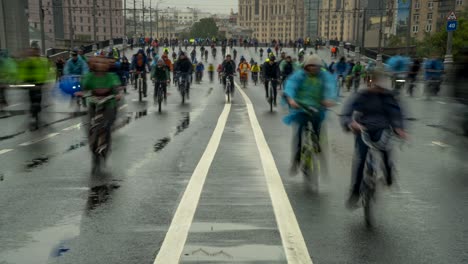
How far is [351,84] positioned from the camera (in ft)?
91.7

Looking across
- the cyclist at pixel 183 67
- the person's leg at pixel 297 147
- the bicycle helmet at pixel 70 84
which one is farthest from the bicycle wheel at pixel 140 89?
the person's leg at pixel 297 147

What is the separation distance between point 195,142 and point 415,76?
17.5 m

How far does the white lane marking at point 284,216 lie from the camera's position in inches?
185

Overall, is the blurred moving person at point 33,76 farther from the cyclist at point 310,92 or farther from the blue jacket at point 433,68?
the blue jacket at point 433,68

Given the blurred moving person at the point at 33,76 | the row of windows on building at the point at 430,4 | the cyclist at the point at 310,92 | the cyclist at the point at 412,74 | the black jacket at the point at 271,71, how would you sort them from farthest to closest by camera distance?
the row of windows on building at the point at 430,4 < the cyclist at the point at 412,74 < the black jacket at the point at 271,71 < the blurred moving person at the point at 33,76 < the cyclist at the point at 310,92

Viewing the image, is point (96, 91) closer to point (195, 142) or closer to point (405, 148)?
point (195, 142)

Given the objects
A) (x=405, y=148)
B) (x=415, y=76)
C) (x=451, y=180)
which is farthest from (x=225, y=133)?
(x=415, y=76)

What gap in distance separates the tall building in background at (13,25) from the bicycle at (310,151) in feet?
156

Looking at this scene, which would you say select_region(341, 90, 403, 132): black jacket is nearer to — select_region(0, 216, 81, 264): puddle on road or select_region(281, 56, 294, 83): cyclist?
select_region(0, 216, 81, 264): puddle on road

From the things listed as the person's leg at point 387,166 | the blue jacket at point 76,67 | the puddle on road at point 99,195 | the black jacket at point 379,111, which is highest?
the black jacket at point 379,111

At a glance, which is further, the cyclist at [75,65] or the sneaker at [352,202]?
the cyclist at [75,65]

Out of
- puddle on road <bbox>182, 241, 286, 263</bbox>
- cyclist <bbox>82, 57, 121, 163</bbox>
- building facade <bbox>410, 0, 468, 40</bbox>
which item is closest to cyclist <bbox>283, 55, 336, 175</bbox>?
cyclist <bbox>82, 57, 121, 163</bbox>

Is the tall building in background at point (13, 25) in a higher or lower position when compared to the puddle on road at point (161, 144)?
higher

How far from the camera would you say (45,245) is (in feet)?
16.1
